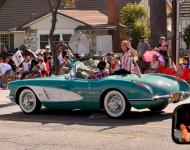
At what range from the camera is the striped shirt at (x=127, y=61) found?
9.80m

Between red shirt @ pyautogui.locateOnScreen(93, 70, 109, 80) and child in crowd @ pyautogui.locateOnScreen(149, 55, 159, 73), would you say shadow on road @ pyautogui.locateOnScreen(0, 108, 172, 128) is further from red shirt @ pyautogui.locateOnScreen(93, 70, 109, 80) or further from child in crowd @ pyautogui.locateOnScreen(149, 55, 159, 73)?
child in crowd @ pyautogui.locateOnScreen(149, 55, 159, 73)

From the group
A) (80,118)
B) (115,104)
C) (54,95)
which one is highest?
(54,95)

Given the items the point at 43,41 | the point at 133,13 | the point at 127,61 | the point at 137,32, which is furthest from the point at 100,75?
the point at 133,13

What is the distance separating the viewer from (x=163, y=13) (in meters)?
21.3

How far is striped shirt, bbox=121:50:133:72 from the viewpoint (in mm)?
9805

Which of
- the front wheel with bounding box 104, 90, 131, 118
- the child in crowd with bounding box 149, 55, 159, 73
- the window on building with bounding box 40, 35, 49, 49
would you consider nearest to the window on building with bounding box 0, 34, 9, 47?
the window on building with bounding box 40, 35, 49, 49

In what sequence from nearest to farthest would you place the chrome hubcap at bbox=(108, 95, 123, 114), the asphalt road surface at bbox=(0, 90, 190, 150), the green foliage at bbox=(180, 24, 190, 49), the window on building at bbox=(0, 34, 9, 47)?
the asphalt road surface at bbox=(0, 90, 190, 150), the chrome hubcap at bbox=(108, 95, 123, 114), the green foliage at bbox=(180, 24, 190, 49), the window on building at bbox=(0, 34, 9, 47)

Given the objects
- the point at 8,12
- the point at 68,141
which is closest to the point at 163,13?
the point at 68,141

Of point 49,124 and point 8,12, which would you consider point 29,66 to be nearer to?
point 49,124

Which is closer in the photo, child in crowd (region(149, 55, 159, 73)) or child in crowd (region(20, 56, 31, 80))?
child in crowd (region(149, 55, 159, 73))

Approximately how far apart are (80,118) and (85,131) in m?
1.54

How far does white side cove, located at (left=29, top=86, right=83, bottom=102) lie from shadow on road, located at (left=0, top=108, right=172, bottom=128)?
394 millimetres

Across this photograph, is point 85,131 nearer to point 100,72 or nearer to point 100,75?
point 100,75

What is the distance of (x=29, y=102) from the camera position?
10.2m
